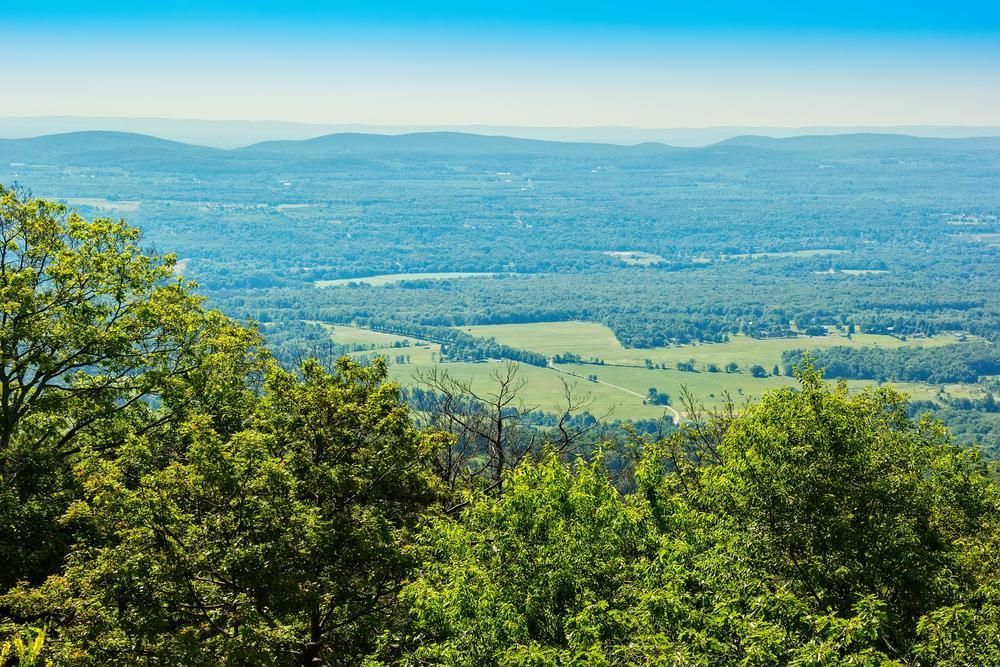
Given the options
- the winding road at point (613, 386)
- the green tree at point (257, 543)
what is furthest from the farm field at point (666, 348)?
the green tree at point (257, 543)

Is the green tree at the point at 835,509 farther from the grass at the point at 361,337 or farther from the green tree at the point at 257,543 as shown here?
the grass at the point at 361,337

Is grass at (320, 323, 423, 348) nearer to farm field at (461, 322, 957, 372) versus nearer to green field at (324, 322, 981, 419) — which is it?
green field at (324, 322, 981, 419)

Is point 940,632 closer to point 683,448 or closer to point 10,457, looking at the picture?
point 683,448

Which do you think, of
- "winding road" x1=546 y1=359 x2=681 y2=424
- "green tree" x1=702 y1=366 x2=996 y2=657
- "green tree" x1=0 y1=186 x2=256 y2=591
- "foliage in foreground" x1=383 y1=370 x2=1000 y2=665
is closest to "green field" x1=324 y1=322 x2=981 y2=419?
"winding road" x1=546 y1=359 x2=681 y2=424

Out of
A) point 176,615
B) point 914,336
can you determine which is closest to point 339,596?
point 176,615

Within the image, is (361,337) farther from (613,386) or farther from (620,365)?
(613,386)

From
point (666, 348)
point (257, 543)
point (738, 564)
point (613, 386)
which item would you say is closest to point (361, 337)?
point (666, 348)
